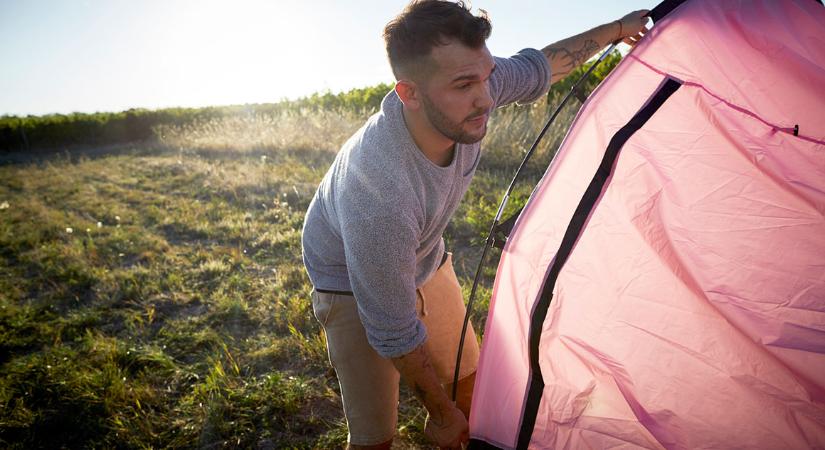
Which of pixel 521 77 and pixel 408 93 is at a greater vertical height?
pixel 521 77

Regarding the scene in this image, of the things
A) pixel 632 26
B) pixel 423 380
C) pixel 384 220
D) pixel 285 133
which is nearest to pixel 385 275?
pixel 384 220

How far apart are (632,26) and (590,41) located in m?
0.18

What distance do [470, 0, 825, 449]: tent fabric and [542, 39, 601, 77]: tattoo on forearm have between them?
0.57m

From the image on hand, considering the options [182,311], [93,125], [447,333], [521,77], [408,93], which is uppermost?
[93,125]

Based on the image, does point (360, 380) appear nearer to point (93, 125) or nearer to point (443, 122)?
point (443, 122)

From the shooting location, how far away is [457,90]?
143cm

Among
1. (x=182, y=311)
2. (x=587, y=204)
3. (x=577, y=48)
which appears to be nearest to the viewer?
(x=587, y=204)

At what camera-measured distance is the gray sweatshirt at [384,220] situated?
1320 mm

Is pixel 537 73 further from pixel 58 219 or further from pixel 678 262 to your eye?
pixel 58 219

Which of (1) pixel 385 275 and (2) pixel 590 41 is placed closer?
(1) pixel 385 275

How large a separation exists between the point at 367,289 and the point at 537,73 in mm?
1303

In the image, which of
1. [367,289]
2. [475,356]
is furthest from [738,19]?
[475,356]

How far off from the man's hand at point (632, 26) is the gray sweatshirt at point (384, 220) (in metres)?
0.92

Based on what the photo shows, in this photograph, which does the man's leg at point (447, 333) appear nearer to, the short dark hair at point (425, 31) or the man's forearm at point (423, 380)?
the man's forearm at point (423, 380)
